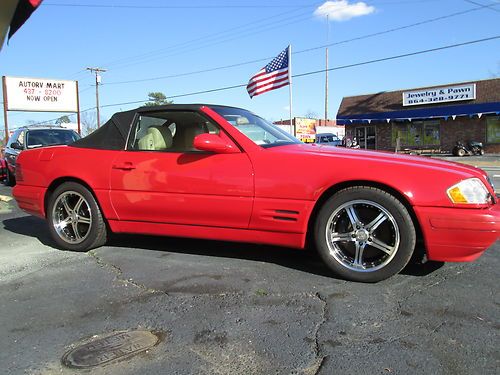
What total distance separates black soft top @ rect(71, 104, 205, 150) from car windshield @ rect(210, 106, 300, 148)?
0.41 m

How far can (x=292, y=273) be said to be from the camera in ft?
13.3

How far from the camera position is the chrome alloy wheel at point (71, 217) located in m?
4.87

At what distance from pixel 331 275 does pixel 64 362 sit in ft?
7.15

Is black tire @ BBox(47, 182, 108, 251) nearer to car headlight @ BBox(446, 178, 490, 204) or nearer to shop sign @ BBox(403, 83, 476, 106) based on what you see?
car headlight @ BBox(446, 178, 490, 204)

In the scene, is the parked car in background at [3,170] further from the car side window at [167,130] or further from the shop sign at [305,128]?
the shop sign at [305,128]

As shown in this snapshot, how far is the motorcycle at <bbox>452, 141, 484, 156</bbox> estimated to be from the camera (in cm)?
2811

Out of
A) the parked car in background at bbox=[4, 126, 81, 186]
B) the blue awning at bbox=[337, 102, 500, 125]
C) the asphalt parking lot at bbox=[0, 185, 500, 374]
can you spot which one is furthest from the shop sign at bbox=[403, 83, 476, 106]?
the asphalt parking lot at bbox=[0, 185, 500, 374]

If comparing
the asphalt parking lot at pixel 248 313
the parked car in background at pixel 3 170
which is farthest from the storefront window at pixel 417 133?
the asphalt parking lot at pixel 248 313

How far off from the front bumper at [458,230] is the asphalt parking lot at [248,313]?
0.30 meters

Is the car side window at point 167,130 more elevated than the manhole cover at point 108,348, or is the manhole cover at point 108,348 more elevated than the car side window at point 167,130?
the car side window at point 167,130

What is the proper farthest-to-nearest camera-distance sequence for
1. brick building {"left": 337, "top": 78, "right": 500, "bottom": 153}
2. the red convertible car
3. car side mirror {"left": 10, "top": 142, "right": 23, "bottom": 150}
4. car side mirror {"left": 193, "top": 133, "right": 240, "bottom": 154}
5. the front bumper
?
1. brick building {"left": 337, "top": 78, "right": 500, "bottom": 153}
2. car side mirror {"left": 10, "top": 142, "right": 23, "bottom": 150}
3. car side mirror {"left": 193, "top": 133, "right": 240, "bottom": 154}
4. the red convertible car
5. the front bumper

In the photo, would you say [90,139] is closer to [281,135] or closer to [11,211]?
[281,135]

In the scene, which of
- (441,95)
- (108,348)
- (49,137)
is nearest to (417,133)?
(441,95)

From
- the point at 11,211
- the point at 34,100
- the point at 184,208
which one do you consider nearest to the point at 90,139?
the point at 184,208
